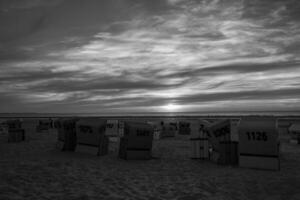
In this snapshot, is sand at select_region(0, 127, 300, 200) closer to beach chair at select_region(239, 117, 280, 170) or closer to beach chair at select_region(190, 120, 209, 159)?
beach chair at select_region(239, 117, 280, 170)

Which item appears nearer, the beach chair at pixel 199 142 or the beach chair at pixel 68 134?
the beach chair at pixel 199 142

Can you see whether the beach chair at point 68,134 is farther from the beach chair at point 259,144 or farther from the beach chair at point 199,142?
the beach chair at point 259,144

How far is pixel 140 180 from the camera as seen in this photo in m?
10.4

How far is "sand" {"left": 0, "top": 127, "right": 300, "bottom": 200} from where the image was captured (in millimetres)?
8438

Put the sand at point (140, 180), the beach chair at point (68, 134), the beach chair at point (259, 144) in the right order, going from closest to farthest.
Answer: the sand at point (140, 180), the beach chair at point (259, 144), the beach chair at point (68, 134)

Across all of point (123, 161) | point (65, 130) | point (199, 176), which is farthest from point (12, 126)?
point (199, 176)

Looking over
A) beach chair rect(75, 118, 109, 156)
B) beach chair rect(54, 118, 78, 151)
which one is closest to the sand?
beach chair rect(75, 118, 109, 156)

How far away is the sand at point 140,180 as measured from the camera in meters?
8.44

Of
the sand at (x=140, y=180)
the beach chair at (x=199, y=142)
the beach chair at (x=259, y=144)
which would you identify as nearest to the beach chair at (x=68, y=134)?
the sand at (x=140, y=180)

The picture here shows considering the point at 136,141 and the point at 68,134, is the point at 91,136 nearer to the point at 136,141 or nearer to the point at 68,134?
the point at 68,134

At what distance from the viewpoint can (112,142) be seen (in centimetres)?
2425

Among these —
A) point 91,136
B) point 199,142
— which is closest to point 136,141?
point 91,136

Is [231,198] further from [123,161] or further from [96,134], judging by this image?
[96,134]

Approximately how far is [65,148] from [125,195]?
1095cm
